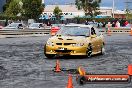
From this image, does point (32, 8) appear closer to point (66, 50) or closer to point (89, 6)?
point (89, 6)

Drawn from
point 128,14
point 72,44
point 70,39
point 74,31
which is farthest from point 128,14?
point 72,44

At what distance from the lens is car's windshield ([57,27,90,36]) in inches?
906

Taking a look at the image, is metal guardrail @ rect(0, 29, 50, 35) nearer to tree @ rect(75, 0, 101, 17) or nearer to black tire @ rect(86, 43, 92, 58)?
black tire @ rect(86, 43, 92, 58)

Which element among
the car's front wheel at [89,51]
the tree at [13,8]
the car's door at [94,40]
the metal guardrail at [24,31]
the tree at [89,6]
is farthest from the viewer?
the tree at [89,6]

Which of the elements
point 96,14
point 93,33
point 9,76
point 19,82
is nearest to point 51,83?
point 19,82

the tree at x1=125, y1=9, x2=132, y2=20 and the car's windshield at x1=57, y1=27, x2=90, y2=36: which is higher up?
the car's windshield at x1=57, y1=27, x2=90, y2=36

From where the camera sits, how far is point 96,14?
136 meters

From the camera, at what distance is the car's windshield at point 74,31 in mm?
23000

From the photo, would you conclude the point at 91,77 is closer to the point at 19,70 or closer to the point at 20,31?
the point at 19,70

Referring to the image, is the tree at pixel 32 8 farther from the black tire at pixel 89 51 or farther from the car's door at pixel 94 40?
the black tire at pixel 89 51

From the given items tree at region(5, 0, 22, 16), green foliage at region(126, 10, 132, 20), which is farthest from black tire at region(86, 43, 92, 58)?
green foliage at region(126, 10, 132, 20)

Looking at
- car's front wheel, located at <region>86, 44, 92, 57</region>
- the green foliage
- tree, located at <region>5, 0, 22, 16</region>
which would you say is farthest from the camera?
the green foliage

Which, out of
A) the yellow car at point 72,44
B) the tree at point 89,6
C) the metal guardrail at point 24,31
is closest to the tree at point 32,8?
the tree at point 89,6

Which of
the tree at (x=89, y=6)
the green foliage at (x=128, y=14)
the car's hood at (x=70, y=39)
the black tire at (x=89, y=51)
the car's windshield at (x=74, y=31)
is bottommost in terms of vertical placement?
the green foliage at (x=128, y=14)
